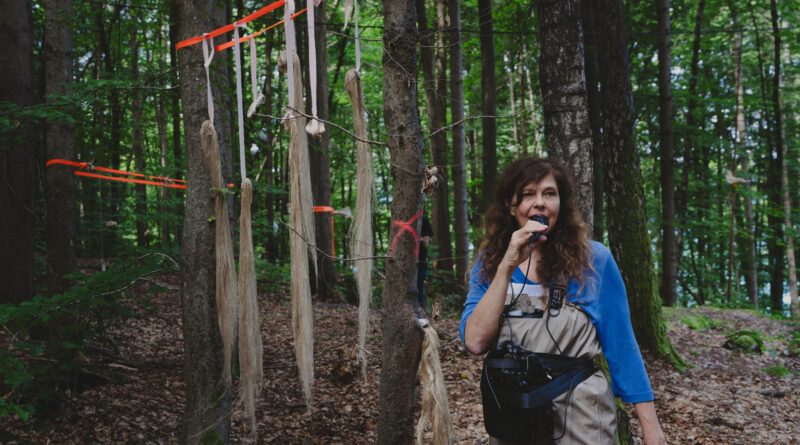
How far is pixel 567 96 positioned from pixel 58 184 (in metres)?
4.86

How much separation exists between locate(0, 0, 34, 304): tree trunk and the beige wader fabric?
584cm

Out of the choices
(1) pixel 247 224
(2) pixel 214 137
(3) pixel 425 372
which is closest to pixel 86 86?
(2) pixel 214 137

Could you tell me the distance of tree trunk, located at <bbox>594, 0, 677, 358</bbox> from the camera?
580 cm

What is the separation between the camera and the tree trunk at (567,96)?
10.7ft

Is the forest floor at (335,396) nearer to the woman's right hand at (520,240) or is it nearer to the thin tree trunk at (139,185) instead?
the woman's right hand at (520,240)

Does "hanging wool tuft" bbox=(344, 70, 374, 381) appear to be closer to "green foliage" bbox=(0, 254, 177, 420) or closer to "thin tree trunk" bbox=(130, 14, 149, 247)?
"green foliage" bbox=(0, 254, 177, 420)

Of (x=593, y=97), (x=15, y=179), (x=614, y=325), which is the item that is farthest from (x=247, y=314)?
(x=593, y=97)

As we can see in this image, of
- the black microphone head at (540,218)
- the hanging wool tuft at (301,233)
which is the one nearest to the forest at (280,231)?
the hanging wool tuft at (301,233)

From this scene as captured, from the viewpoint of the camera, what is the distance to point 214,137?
2535 millimetres

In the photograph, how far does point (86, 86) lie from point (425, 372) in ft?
11.3

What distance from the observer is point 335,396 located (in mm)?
4891

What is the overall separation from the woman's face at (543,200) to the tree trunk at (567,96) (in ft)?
5.02

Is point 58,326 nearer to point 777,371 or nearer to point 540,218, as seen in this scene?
point 540,218

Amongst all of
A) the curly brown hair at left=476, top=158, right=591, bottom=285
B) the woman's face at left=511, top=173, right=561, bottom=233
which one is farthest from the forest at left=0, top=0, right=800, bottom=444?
the woman's face at left=511, top=173, right=561, bottom=233
